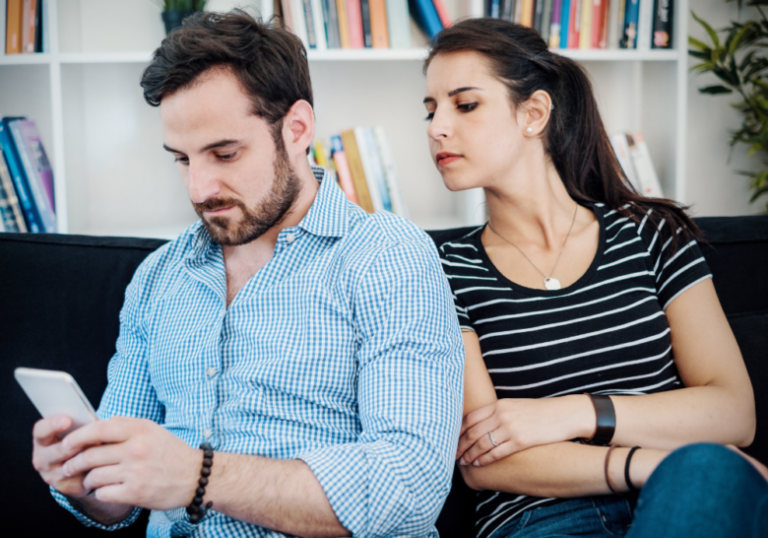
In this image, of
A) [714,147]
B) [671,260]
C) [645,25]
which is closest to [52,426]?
[671,260]

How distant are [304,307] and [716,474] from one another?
0.60 m

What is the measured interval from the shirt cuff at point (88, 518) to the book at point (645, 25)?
1.90 meters

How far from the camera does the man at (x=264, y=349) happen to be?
2.52 feet

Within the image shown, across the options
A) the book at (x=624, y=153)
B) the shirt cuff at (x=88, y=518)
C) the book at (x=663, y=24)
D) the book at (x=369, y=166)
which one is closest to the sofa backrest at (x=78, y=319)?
the shirt cuff at (x=88, y=518)

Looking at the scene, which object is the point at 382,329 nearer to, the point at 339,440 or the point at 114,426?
the point at 339,440

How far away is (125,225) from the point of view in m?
2.10

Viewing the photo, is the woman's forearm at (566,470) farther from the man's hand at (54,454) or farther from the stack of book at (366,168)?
the stack of book at (366,168)

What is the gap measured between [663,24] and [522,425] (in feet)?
5.11

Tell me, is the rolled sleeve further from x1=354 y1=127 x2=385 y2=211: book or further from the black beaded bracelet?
x1=354 y1=127 x2=385 y2=211: book

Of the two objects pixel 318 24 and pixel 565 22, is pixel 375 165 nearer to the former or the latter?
pixel 318 24

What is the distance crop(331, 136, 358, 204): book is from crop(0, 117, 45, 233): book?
0.90 metres

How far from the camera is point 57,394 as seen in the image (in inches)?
27.1

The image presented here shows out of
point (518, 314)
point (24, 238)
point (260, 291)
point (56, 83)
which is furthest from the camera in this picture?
point (56, 83)

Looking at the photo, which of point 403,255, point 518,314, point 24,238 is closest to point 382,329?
point 403,255
